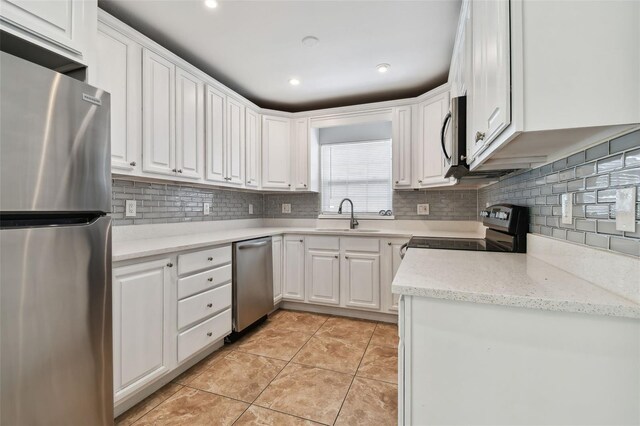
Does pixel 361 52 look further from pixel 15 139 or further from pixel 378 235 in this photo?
pixel 15 139

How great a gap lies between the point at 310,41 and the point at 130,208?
186 centimetres

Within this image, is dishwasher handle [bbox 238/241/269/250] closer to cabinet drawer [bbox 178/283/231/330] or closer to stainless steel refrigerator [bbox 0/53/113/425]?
cabinet drawer [bbox 178/283/231/330]

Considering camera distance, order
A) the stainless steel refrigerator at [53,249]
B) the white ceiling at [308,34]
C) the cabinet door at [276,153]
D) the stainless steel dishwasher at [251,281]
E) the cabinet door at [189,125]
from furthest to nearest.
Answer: the cabinet door at [276,153]
the stainless steel dishwasher at [251,281]
the cabinet door at [189,125]
the white ceiling at [308,34]
the stainless steel refrigerator at [53,249]

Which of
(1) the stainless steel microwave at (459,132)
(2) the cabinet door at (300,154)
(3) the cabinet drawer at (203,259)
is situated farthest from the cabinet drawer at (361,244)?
(1) the stainless steel microwave at (459,132)

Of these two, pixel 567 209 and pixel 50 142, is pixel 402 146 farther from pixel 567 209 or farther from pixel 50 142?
pixel 50 142

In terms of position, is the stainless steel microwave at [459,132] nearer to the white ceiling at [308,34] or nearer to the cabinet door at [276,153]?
the white ceiling at [308,34]

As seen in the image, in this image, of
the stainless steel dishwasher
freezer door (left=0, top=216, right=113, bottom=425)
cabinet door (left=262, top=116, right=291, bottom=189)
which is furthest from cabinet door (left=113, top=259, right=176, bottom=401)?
cabinet door (left=262, top=116, right=291, bottom=189)

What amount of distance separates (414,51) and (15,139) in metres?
2.52

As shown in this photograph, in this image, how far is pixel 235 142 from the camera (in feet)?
9.41

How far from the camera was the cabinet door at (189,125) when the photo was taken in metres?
2.20

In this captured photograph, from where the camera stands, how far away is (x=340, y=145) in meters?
3.60

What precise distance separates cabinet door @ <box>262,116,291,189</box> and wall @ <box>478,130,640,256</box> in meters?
2.51

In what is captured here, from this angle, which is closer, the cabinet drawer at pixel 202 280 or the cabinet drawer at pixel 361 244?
the cabinet drawer at pixel 202 280

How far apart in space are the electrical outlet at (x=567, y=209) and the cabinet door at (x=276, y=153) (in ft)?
8.84
